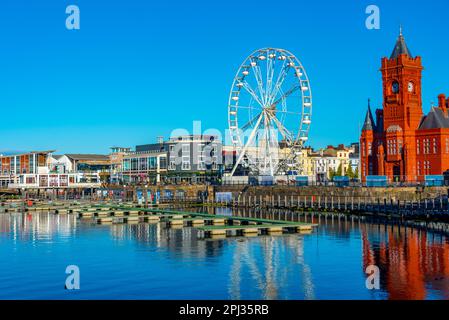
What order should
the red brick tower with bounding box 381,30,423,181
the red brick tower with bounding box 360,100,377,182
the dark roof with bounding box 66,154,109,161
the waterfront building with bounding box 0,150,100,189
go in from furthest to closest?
the dark roof with bounding box 66,154,109,161 → the waterfront building with bounding box 0,150,100,189 → the red brick tower with bounding box 360,100,377,182 → the red brick tower with bounding box 381,30,423,181

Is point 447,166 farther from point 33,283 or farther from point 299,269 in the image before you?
point 33,283

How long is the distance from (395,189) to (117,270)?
174 ft

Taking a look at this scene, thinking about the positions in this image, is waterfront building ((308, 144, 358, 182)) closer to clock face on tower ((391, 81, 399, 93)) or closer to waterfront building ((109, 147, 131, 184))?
waterfront building ((109, 147, 131, 184))

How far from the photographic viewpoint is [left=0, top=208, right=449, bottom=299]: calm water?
2909cm

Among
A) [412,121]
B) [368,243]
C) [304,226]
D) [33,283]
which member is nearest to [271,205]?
Result: [412,121]

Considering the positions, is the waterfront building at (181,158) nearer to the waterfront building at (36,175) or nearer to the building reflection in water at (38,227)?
the waterfront building at (36,175)

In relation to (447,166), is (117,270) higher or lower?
lower

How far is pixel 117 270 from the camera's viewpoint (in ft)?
116

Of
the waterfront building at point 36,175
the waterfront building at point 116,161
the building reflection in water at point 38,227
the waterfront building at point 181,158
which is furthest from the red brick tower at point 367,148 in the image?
the waterfront building at point 116,161

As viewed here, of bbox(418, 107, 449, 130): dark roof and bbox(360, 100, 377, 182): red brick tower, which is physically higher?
bbox(418, 107, 449, 130): dark roof

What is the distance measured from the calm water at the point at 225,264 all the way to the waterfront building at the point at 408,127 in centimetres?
3739

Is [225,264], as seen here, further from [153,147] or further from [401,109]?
[153,147]

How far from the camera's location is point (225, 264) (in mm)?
36375

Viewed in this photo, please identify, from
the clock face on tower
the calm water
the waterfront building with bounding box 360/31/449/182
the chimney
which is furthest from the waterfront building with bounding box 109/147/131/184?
the calm water
